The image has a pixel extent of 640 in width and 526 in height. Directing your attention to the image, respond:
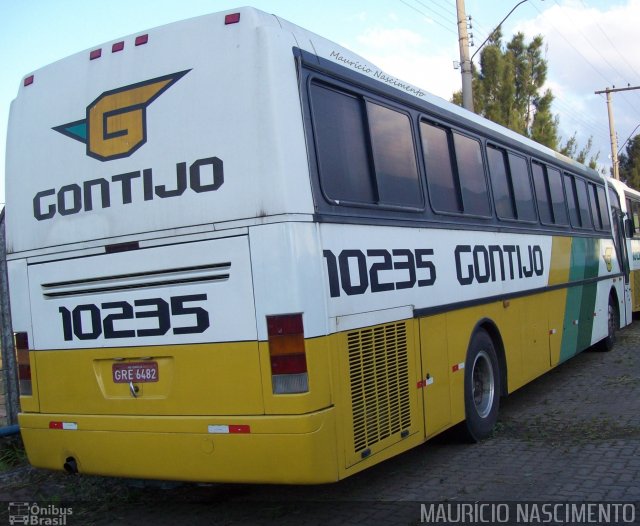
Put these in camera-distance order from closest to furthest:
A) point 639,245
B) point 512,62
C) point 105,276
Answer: point 105,276, point 639,245, point 512,62

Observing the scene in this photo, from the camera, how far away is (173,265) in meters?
4.45

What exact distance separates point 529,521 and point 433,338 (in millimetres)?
1603

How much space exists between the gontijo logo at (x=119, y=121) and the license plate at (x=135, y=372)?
56.1 inches

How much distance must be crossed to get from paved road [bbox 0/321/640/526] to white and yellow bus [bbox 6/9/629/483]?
0.45m

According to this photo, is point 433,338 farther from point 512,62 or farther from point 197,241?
point 512,62

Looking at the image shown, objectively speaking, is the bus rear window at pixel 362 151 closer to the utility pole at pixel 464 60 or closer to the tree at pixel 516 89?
the utility pole at pixel 464 60

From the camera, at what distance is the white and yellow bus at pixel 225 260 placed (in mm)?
4160

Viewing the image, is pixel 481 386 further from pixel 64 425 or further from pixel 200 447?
pixel 64 425

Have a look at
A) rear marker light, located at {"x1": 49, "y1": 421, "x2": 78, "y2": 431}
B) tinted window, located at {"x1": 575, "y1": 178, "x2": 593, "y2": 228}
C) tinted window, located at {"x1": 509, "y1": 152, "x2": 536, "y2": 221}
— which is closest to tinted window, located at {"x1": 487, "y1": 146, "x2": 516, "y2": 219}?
tinted window, located at {"x1": 509, "y1": 152, "x2": 536, "y2": 221}

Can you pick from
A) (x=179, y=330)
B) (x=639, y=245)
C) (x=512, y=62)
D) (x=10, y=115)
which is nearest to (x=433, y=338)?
(x=179, y=330)

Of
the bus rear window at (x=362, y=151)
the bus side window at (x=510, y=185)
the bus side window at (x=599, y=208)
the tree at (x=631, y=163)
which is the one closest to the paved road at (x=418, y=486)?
the bus rear window at (x=362, y=151)

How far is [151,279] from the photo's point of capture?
14.9 feet

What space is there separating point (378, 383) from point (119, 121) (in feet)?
8.37

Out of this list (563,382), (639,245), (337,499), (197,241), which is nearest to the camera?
(197,241)
